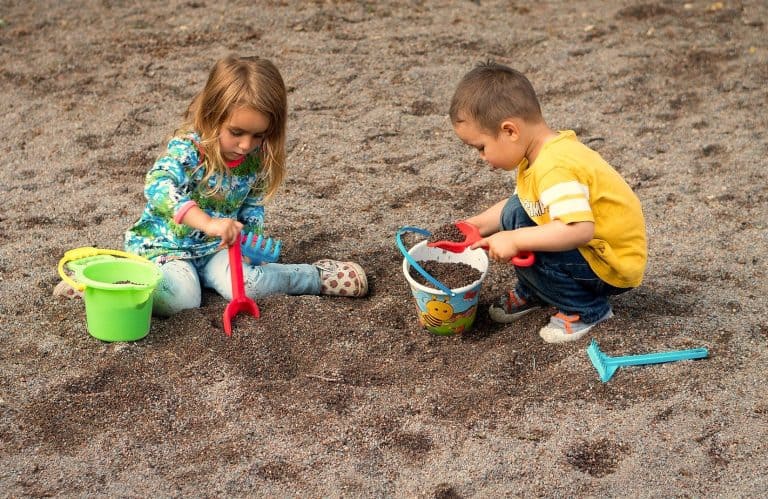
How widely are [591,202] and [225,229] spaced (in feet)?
3.49

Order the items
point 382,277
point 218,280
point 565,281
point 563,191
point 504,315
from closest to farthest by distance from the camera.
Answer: point 563,191 < point 565,281 < point 504,315 < point 218,280 < point 382,277

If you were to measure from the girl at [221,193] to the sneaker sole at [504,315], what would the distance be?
1.49 feet

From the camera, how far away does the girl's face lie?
9.43ft

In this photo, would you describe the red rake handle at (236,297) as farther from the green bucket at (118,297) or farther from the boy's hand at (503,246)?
the boy's hand at (503,246)

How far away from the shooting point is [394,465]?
2383mm

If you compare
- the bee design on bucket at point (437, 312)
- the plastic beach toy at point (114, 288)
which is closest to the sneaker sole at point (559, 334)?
the bee design on bucket at point (437, 312)

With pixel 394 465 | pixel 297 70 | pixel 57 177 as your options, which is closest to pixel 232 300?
pixel 394 465

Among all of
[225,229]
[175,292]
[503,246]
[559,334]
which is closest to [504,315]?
[559,334]

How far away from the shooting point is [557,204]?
262 centimetres

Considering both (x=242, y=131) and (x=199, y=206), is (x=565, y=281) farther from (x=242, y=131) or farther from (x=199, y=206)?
(x=199, y=206)

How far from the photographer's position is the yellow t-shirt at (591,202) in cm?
262

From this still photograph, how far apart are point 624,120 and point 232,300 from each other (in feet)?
7.87

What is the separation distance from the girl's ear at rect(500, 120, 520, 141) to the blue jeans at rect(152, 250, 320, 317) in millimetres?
885

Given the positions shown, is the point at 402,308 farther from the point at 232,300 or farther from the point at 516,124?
the point at 516,124
